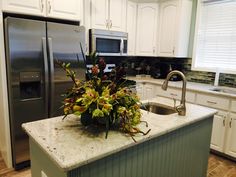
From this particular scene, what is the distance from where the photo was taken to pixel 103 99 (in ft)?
3.65

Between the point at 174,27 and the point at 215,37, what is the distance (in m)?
0.70

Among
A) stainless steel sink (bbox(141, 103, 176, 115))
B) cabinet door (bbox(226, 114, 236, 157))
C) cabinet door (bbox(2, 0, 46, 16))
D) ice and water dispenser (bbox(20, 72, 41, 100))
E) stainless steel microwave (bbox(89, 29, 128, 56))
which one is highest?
cabinet door (bbox(2, 0, 46, 16))

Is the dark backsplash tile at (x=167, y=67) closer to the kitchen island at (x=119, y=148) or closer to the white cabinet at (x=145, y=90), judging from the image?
the white cabinet at (x=145, y=90)

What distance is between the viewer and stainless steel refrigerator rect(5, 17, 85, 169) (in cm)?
218

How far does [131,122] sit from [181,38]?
270cm

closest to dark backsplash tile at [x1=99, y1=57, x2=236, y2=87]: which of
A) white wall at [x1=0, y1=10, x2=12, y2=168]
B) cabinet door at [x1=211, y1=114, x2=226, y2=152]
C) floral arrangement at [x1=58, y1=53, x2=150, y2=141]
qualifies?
cabinet door at [x1=211, y1=114, x2=226, y2=152]

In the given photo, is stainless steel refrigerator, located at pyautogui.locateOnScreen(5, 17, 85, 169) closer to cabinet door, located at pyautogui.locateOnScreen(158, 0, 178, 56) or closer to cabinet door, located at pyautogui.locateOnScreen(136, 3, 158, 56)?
cabinet door, located at pyautogui.locateOnScreen(136, 3, 158, 56)

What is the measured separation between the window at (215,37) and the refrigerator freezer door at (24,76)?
2.63 m

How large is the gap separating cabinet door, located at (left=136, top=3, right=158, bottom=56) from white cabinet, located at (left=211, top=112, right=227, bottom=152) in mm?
1650

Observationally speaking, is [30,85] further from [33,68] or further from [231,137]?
[231,137]

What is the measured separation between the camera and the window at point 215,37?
10.5 feet

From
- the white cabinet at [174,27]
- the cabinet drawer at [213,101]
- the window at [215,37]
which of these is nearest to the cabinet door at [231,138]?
the cabinet drawer at [213,101]

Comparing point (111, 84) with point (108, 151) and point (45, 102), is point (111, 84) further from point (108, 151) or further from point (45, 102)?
point (45, 102)

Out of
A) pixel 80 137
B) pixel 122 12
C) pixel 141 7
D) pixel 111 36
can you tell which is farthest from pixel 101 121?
pixel 141 7
